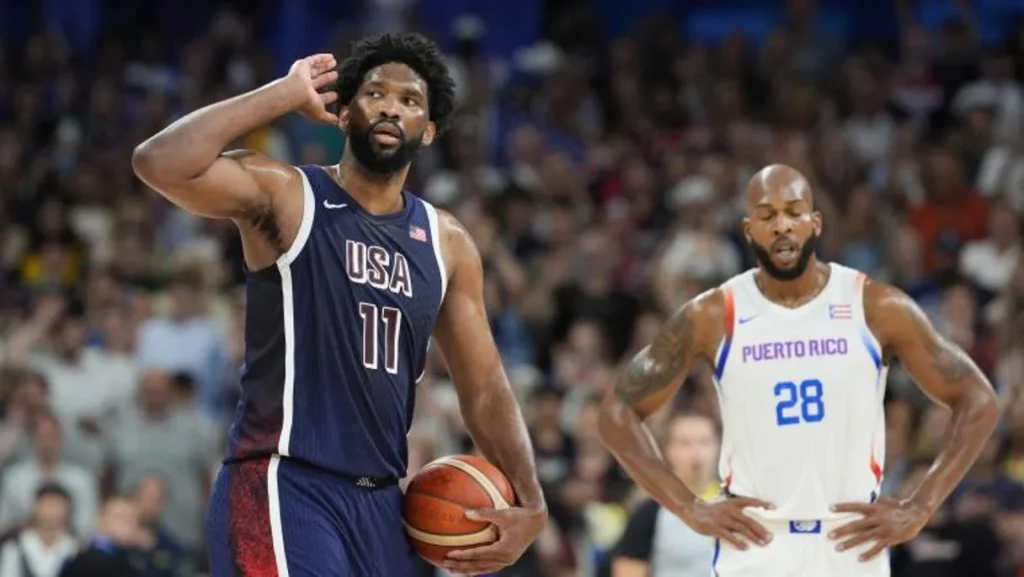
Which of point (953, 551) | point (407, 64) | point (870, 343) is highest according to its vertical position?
point (407, 64)

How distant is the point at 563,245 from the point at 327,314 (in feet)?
25.4

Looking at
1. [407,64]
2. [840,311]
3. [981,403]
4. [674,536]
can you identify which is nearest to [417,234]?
[407,64]

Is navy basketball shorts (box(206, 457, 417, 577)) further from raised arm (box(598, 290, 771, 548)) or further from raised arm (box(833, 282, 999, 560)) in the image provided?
raised arm (box(833, 282, 999, 560))

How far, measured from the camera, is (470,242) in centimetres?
622

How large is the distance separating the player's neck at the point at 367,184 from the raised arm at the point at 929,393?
6.63 feet

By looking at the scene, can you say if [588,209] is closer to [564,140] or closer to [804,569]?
[564,140]

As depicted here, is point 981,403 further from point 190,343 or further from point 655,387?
point 190,343

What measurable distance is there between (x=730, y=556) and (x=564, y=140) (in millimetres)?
8800

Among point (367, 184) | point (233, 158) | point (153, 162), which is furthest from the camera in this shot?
point (367, 184)

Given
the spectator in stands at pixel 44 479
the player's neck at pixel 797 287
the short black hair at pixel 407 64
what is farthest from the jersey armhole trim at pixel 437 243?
the spectator in stands at pixel 44 479

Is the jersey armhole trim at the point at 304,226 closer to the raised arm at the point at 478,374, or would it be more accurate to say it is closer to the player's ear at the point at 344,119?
the player's ear at the point at 344,119

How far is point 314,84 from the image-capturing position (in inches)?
220

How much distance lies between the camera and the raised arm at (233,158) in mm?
5309

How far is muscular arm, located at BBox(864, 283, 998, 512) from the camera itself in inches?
270
